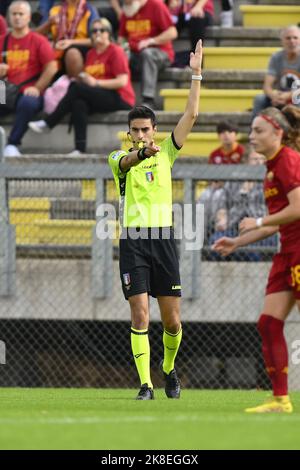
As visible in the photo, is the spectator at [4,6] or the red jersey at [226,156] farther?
the spectator at [4,6]

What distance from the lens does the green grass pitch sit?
7.16 meters

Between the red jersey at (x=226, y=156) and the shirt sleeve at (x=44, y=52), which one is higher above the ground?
the shirt sleeve at (x=44, y=52)

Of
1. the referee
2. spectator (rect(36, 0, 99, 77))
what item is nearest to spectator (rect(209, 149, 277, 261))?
the referee

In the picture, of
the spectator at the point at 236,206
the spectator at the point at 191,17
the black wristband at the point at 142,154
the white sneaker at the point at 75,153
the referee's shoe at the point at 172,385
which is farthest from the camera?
the spectator at the point at 191,17

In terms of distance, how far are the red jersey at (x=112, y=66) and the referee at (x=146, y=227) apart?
21.3 feet

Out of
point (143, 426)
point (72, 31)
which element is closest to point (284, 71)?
point (72, 31)

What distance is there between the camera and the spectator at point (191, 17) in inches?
731

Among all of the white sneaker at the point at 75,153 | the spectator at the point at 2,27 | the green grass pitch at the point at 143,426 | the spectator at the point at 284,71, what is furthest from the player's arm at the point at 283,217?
the spectator at the point at 2,27

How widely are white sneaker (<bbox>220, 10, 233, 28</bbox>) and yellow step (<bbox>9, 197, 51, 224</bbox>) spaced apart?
537 centimetres

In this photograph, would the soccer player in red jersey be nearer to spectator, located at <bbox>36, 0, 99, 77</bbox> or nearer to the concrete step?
the concrete step

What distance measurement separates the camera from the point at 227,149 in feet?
52.8

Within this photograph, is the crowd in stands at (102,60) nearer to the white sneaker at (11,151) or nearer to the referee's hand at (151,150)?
the white sneaker at (11,151)

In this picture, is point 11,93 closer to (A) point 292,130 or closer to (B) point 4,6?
(B) point 4,6

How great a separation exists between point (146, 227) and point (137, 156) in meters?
0.89
